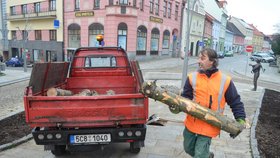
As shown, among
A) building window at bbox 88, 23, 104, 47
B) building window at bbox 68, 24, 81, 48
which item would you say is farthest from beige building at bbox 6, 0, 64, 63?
building window at bbox 88, 23, 104, 47

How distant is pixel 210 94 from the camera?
124 inches

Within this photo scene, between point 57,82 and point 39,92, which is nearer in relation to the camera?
point 39,92

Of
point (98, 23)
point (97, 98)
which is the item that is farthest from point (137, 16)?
point (97, 98)

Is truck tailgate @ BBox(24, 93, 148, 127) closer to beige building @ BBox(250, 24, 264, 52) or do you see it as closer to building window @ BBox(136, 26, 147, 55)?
building window @ BBox(136, 26, 147, 55)

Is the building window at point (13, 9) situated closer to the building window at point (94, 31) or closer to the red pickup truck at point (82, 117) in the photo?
the building window at point (94, 31)

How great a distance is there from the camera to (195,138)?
11.0ft

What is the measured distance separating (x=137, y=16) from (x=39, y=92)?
79.2 ft

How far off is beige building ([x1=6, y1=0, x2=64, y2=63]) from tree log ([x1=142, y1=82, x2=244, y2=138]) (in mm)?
29375

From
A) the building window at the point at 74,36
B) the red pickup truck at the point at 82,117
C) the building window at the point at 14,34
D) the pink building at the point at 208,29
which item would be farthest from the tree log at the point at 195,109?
the pink building at the point at 208,29

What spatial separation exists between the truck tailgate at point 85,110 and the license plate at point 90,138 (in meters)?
0.19

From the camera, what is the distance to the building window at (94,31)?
A: 27625 millimetres

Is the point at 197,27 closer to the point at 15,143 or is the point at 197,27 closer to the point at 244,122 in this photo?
the point at 15,143

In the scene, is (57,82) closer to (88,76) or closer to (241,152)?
(88,76)

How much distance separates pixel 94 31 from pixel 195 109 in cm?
2633
